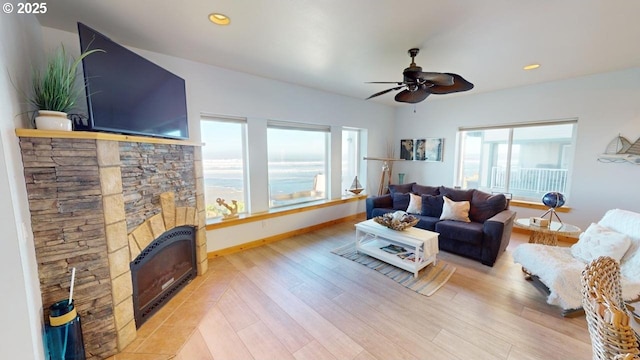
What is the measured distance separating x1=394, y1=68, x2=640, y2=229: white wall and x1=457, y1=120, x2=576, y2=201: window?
0.17 m

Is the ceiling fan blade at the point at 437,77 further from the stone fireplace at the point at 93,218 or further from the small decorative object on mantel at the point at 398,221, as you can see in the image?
the stone fireplace at the point at 93,218

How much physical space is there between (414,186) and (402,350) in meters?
3.19

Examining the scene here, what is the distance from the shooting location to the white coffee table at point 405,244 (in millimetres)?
2709

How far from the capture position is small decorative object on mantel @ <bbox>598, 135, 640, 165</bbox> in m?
3.20

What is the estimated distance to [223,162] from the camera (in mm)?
3406

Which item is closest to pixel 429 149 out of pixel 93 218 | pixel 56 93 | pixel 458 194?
pixel 458 194

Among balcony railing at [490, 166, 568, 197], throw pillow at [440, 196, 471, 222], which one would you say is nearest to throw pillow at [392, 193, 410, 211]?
throw pillow at [440, 196, 471, 222]

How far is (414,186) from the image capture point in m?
4.43

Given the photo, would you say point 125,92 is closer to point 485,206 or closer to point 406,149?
point 485,206

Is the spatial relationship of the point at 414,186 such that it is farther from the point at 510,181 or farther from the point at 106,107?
the point at 106,107

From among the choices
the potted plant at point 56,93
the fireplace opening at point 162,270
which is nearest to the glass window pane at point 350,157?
the fireplace opening at point 162,270

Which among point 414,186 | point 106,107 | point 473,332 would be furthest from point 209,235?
point 414,186

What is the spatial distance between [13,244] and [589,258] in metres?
4.30

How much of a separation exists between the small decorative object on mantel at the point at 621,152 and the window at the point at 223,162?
5.51 metres
